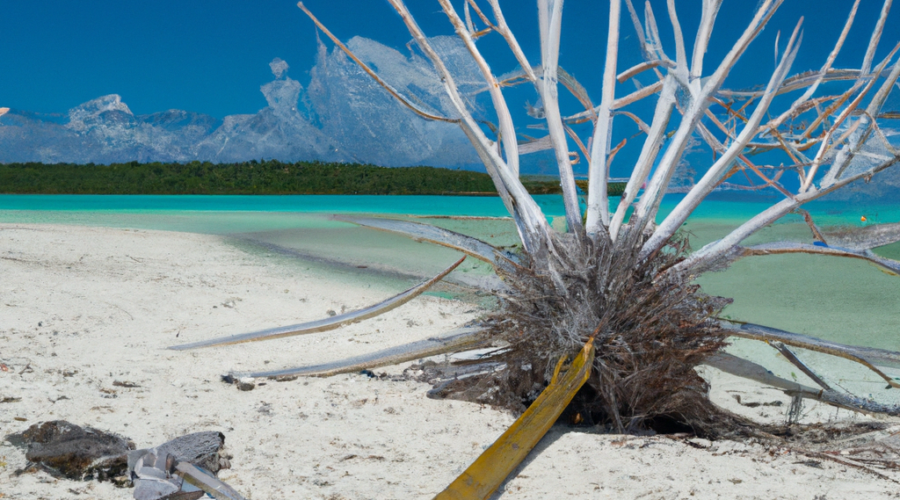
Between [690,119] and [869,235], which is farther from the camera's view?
[869,235]

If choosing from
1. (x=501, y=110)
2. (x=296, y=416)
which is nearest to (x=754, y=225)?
(x=501, y=110)

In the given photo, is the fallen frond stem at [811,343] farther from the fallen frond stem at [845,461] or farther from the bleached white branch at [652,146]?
the bleached white branch at [652,146]

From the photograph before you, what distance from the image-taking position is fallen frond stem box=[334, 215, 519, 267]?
2.52 meters

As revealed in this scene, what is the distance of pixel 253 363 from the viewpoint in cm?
314

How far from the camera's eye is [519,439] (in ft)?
5.55

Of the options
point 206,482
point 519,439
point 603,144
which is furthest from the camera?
point 603,144

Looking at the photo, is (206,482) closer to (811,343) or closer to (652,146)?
(652,146)

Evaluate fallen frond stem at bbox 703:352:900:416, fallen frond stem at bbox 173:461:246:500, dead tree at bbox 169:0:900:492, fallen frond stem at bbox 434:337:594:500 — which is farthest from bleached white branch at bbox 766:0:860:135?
fallen frond stem at bbox 173:461:246:500

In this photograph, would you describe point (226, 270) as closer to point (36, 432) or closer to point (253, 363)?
point (253, 363)

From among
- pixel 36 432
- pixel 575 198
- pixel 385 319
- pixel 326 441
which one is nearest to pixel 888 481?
pixel 575 198

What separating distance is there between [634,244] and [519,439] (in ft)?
3.11

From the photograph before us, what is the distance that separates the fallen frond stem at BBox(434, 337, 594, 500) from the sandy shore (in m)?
0.11

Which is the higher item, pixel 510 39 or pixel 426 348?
pixel 510 39

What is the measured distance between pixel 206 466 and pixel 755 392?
3.13 meters
